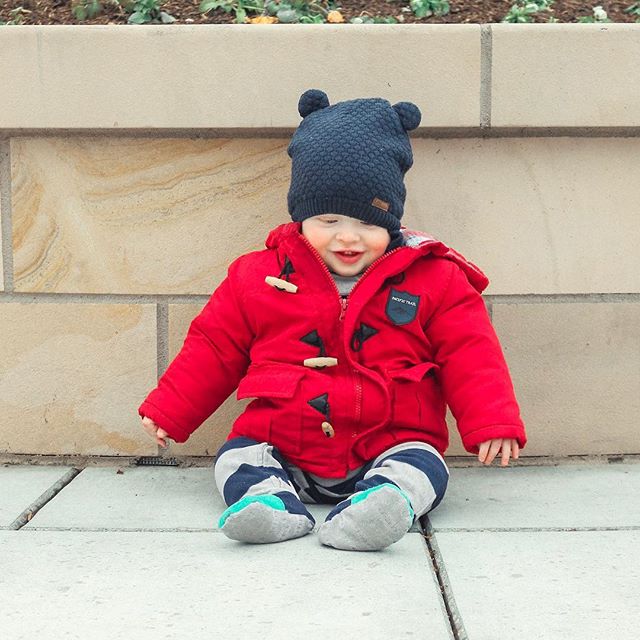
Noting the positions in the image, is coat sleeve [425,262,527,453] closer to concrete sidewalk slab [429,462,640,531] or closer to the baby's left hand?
the baby's left hand

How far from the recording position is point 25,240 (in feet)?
10.7

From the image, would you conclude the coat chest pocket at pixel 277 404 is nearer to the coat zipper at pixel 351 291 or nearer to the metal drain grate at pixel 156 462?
the coat zipper at pixel 351 291

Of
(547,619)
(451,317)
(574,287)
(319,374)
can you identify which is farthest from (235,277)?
(547,619)

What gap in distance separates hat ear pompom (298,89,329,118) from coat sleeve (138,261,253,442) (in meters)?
0.48

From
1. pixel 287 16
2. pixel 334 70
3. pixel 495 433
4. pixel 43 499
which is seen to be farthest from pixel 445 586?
pixel 287 16

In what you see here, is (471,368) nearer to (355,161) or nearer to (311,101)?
(355,161)

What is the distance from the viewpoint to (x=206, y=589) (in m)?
2.19

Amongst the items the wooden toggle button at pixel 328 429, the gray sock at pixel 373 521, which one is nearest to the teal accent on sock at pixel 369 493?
the gray sock at pixel 373 521

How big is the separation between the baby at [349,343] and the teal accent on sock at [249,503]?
0.14m

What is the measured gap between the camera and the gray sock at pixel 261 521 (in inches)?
94.5

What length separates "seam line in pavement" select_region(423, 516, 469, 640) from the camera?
2.00 meters

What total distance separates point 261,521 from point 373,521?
0.26 m

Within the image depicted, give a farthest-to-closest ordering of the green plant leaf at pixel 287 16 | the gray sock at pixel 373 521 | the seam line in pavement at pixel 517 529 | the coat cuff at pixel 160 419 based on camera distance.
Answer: the green plant leaf at pixel 287 16, the coat cuff at pixel 160 419, the seam line in pavement at pixel 517 529, the gray sock at pixel 373 521

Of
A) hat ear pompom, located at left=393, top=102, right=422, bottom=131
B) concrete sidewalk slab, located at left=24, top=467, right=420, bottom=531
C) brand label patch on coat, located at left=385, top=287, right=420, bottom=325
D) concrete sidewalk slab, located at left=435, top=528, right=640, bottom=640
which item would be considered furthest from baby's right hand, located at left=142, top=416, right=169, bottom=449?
hat ear pompom, located at left=393, top=102, right=422, bottom=131
